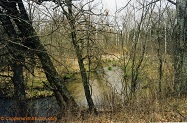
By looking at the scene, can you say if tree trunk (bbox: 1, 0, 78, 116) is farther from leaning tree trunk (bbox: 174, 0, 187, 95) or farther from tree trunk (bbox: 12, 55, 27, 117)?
leaning tree trunk (bbox: 174, 0, 187, 95)

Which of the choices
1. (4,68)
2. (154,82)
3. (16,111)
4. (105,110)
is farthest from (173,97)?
(4,68)

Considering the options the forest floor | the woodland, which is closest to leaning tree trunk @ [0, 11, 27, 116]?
the woodland

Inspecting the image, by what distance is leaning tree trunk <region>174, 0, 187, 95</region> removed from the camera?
870cm

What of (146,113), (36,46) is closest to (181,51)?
(146,113)

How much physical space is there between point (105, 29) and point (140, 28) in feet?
10.2

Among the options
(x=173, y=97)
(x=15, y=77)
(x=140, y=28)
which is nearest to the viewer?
(x=15, y=77)

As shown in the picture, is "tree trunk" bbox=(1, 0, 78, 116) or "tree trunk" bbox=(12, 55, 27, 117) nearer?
"tree trunk" bbox=(1, 0, 78, 116)

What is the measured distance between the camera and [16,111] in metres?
6.89

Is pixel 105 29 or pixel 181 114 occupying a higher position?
pixel 105 29

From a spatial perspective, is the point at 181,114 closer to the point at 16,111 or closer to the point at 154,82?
the point at 154,82

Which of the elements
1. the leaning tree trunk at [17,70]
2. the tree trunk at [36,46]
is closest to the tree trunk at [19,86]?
the leaning tree trunk at [17,70]

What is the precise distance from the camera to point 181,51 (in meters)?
8.89

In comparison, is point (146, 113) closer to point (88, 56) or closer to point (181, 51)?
point (181, 51)

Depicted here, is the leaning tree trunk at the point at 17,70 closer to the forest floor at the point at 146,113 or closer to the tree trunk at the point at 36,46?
the tree trunk at the point at 36,46
